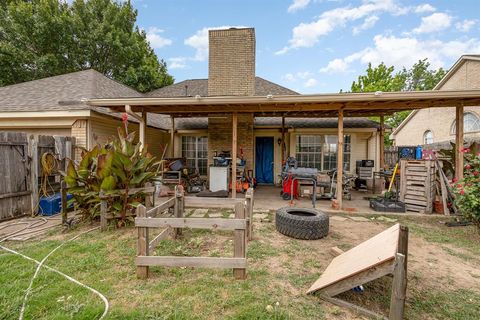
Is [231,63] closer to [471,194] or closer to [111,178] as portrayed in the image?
[111,178]

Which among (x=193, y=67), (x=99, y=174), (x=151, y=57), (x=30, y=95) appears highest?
(x=151, y=57)

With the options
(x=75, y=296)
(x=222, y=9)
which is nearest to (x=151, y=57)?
(x=222, y=9)

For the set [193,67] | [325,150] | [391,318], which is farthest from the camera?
[193,67]

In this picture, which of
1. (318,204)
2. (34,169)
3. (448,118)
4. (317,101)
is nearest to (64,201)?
(34,169)

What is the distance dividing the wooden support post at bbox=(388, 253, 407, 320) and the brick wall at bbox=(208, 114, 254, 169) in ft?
23.5

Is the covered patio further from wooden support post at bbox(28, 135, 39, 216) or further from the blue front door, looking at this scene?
the blue front door

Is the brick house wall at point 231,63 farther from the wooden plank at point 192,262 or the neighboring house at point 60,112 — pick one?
the wooden plank at point 192,262

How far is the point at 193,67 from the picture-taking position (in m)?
17.0

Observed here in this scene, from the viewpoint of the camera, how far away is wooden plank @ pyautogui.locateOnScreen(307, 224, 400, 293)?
6.40 feet

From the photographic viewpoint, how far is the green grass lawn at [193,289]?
2.05 m

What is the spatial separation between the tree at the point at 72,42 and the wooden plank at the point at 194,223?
15710 millimetres

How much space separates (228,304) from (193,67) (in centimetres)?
1738

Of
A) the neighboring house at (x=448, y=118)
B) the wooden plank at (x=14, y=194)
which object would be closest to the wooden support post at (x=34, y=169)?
the wooden plank at (x=14, y=194)

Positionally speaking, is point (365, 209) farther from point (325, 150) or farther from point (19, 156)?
point (19, 156)
